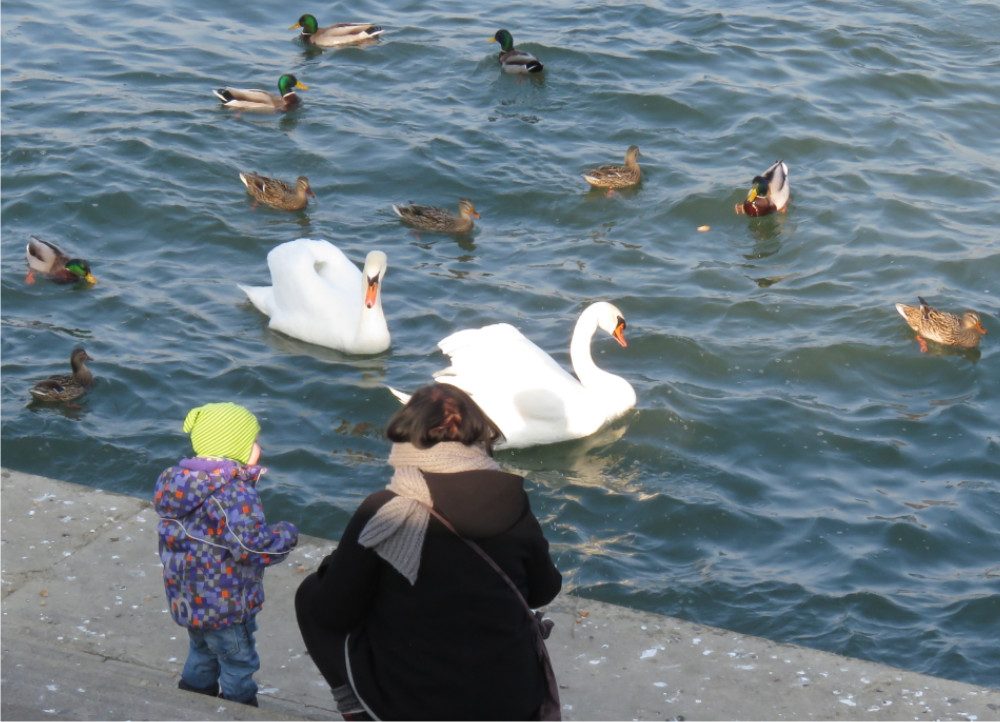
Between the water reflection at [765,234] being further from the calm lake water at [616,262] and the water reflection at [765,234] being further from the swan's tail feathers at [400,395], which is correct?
the swan's tail feathers at [400,395]

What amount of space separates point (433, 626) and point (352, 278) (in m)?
7.27

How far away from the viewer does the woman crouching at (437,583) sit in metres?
3.63

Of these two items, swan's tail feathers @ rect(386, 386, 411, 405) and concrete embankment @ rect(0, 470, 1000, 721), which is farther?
swan's tail feathers @ rect(386, 386, 411, 405)

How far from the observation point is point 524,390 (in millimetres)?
8977

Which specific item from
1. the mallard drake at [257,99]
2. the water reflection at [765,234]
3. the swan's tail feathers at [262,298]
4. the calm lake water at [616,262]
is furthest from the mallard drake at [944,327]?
the mallard drake at [257,99]

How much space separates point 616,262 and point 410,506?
326 inches

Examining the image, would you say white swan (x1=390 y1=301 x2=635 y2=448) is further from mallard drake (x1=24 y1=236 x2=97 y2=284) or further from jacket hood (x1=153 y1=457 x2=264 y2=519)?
jacket hood (x1=153 y1=457 x2=264 y2=519)

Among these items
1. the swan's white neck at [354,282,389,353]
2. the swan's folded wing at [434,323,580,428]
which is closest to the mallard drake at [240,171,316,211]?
the swan's white neck at [354,282,389,353]

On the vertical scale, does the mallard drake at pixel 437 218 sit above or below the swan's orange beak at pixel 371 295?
below

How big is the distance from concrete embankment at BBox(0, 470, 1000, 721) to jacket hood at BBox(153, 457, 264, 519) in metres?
0.61

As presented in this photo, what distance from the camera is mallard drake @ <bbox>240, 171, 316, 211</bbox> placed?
1230 centimetres

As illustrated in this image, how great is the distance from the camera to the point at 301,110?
14.9m

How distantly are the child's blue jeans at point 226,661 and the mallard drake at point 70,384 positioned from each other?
470 centimetres

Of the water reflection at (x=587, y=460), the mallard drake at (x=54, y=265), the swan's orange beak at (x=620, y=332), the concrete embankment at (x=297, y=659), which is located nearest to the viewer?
the concrete embankment at (x=297, y=659)
